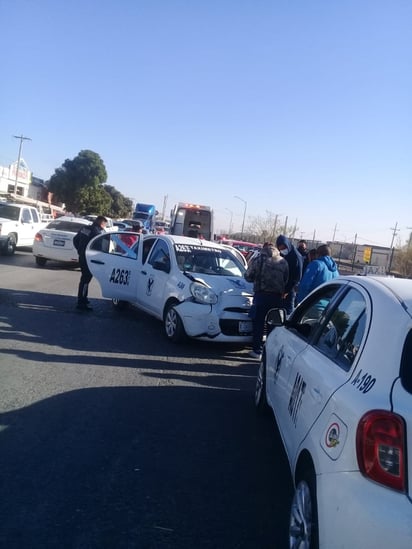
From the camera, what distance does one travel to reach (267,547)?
122 inches

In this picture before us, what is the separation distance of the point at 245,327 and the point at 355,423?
18.3ft

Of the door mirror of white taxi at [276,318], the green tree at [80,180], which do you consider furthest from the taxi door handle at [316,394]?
the green tree at [80,180]

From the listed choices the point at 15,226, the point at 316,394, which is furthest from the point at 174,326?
the point at 15,226

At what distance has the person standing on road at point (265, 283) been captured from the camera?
7.50m

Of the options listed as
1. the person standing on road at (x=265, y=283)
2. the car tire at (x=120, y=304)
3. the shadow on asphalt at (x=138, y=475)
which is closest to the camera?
the shadow on asphalt at (x=138, y=475)

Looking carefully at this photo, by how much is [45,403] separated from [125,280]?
16.4 feet

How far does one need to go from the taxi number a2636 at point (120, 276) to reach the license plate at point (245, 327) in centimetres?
285

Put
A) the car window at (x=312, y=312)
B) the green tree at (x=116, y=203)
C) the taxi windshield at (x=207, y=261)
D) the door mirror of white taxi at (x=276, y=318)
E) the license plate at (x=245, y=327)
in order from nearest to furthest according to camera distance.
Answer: the car window at (x=312, y=312), the door mirror of white taxi at (x=276, y=318), the license plate at (x=245, y=327), the taxi windshield at (x=207, y=261), the green tree at (x=116, y=203)

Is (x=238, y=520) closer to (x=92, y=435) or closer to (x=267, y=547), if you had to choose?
(x=267, y=547)

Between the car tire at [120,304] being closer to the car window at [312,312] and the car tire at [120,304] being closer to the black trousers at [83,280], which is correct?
the black trousers at [83,280]

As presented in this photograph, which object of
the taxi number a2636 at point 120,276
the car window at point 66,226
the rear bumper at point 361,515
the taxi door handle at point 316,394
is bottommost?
the rear bumper at point 361,515

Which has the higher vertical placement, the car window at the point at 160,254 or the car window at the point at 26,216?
the car window at the point at 26,216

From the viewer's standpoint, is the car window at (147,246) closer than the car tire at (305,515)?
No

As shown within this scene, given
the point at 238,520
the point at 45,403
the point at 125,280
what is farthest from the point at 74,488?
the point at 125,280
